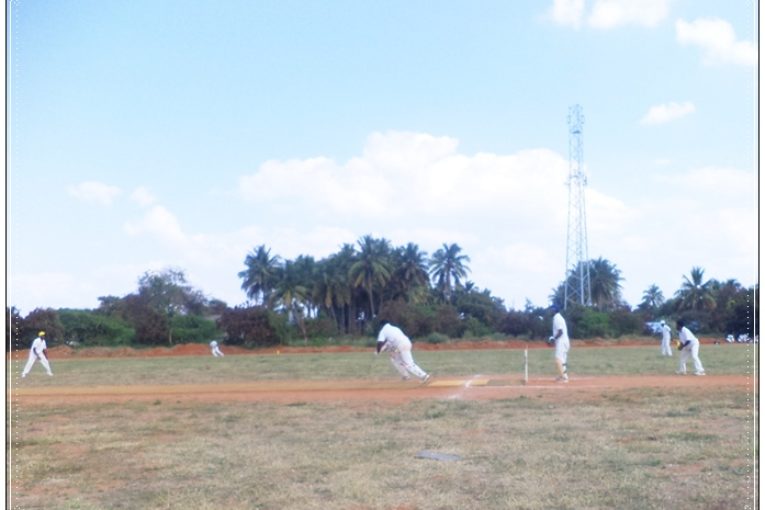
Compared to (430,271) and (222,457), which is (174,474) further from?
(430,271)

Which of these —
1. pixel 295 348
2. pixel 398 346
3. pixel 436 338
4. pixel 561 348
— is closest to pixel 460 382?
pixel 398 346

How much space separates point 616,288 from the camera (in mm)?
44062

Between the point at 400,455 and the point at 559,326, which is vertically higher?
the point at 559,326

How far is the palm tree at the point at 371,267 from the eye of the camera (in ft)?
166

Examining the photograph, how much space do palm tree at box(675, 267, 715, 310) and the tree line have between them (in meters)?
8.84

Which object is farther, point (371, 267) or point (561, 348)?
point (371, 267)

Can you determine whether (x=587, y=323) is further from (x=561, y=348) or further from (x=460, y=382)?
(x=561, y=348)

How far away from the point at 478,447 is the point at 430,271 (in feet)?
161

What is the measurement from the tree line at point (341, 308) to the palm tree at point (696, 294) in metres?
8.84

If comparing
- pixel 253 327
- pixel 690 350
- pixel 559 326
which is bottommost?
pixel 253 327

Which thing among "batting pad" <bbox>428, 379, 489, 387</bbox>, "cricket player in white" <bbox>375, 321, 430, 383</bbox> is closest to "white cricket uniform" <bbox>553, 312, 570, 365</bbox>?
"batting pad" <bbox>428, 379, 489, 387</bbox>

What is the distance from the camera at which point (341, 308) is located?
51.4 metres

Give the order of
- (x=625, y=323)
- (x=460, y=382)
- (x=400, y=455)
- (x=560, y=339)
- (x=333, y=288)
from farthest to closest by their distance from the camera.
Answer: (x=333, y=288) < (x=625, y=323) < (x=460, y=382) < (x=560, y=339) < (x=400, y=455)

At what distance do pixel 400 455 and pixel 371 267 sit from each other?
4452 cm
